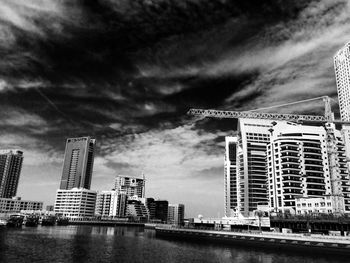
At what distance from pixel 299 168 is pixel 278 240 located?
7713 cm

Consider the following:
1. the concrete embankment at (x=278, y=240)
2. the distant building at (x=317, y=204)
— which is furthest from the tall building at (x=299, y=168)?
the concrete embankment at (x=278, y=240)

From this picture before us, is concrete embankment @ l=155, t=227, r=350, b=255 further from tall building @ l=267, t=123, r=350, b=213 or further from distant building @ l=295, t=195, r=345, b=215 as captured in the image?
tall building @ l=267, t=123, r=350, b=213

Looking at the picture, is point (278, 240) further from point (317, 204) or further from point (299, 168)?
point (299, 168)

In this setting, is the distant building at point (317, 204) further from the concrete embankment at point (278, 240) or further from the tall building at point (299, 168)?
the concrete embankment at point (278, 240)

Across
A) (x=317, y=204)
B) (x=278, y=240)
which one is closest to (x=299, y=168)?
(x=317, y=204)

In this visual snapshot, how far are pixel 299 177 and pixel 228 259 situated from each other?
10783cm

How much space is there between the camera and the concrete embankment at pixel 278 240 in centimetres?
9388

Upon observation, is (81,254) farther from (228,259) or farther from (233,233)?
(233,233)

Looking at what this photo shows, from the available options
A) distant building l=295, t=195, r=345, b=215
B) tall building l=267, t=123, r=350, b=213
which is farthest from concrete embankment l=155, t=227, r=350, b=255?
tall building l=267, t=123, r=350, b=213

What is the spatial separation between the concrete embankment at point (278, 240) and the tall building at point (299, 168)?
1728 inches

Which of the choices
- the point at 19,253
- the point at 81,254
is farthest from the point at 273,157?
the point at 19,253

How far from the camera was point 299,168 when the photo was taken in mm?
179125

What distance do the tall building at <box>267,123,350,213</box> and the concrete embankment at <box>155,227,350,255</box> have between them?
144 feet

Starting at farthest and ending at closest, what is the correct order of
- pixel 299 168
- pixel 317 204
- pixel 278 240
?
pixel 299 168, pixel 317 204, pixel 278 240
